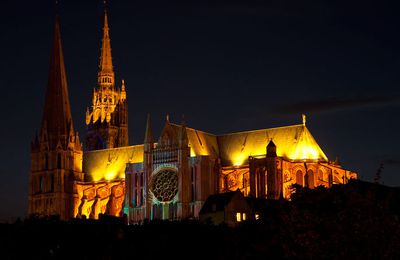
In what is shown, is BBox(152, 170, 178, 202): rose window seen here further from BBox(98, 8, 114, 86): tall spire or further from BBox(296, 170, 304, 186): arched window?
BBox(98, 8, 114, 86): tall spire

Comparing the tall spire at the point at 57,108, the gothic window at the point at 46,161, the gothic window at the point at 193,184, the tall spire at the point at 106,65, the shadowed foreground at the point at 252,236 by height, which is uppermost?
the tall spire at the point at 106,65

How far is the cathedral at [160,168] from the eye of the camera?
377ft

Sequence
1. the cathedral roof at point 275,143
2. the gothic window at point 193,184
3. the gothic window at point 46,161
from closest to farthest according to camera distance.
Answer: the gothic window at point 193,184
the cathedral roof at point 275,143
the gothic window at point 46,161

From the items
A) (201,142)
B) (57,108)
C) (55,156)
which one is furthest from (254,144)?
(57,108)

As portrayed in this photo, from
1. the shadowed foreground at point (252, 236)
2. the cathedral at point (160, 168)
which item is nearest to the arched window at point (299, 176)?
the cathedral at point (160, 168)

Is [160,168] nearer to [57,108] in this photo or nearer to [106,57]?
[57,108]

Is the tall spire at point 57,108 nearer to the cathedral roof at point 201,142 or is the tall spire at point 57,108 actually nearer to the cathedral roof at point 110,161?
the cathedral roof at point 110,161

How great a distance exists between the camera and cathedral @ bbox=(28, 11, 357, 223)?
115m

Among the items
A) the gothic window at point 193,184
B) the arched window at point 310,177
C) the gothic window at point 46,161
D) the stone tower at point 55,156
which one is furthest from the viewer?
the gothic window at point 46,161

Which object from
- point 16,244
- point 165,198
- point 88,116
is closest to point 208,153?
point 165,198

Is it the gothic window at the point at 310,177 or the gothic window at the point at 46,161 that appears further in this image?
the gothic window at the point at 46,161

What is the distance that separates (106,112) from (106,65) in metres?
7.74

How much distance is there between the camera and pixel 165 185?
386 feet

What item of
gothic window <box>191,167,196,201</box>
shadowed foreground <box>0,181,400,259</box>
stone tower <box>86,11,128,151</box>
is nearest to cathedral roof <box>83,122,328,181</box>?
gothic window <box>191,167,196,201</box>
